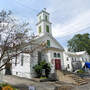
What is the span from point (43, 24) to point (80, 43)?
23192mm

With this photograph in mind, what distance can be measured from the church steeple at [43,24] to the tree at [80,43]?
21.5 m

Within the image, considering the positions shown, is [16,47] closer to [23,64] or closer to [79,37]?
[23,64]

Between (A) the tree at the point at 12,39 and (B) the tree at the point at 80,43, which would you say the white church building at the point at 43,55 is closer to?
(A) the tree at the point at 12,39

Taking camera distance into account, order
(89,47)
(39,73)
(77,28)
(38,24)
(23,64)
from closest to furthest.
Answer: (77,28)
(39,73)
(23,64)
(38,24)
(89,47)

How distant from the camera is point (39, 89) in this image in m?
9.02

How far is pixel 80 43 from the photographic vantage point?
37188mm

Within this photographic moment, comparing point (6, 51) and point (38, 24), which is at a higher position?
point (38, 24)

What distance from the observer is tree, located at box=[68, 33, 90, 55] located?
36.9 metres

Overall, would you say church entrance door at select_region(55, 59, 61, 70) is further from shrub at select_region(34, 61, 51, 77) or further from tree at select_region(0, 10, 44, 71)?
tree at select_region(0, 10, 44, 71)

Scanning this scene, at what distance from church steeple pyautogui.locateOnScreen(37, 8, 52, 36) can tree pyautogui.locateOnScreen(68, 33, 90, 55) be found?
21.5 meters

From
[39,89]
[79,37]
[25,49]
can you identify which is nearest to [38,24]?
[25,49]

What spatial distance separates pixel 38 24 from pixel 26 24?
1062 cm

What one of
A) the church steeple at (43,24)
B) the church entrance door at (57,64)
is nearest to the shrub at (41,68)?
the church entrance door at (57,64)

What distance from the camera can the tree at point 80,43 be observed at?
3691 centimetres
